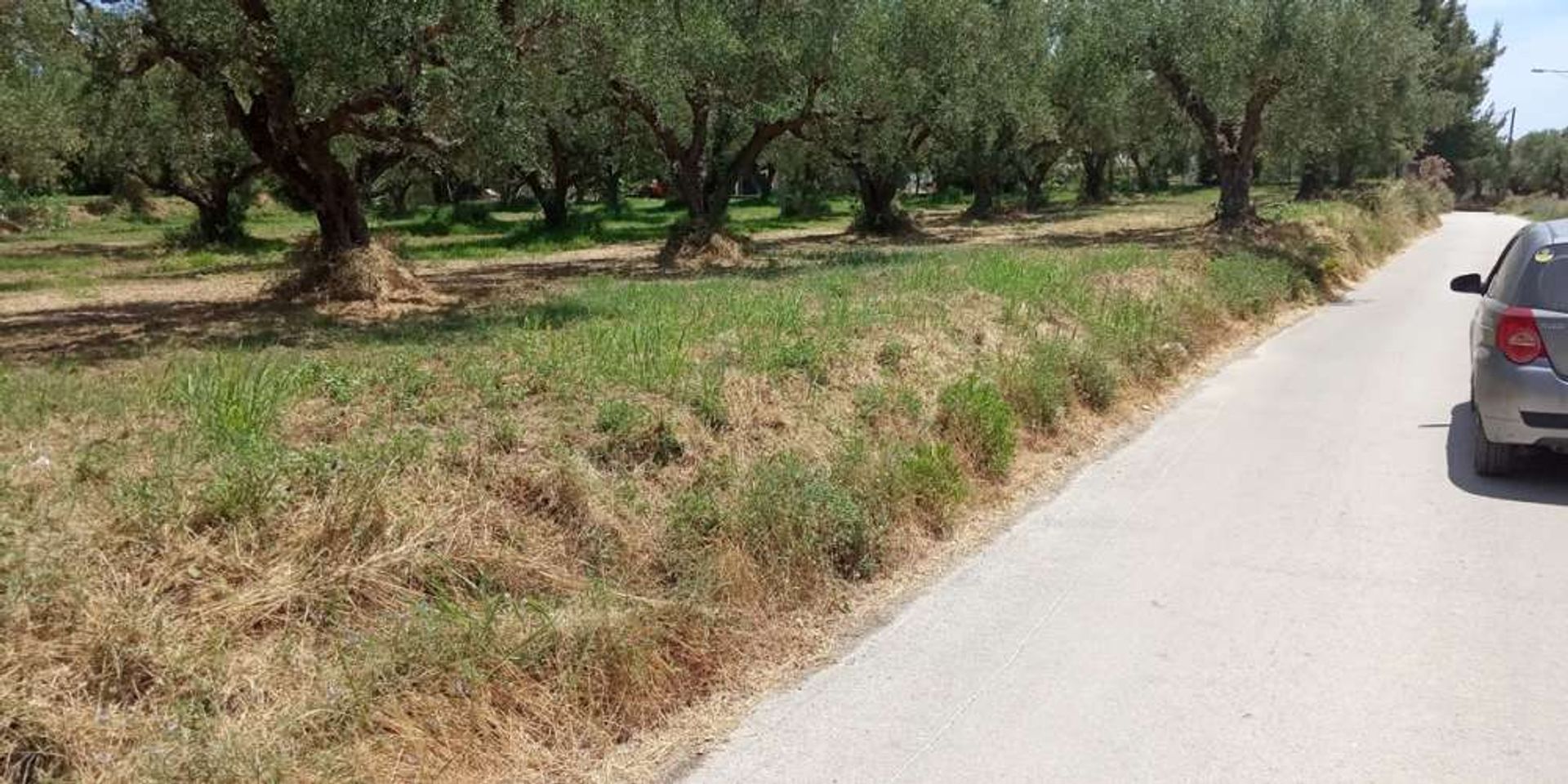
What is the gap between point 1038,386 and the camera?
912 cm

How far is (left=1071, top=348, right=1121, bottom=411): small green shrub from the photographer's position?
997cm

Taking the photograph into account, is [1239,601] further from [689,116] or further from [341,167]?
[689,116]

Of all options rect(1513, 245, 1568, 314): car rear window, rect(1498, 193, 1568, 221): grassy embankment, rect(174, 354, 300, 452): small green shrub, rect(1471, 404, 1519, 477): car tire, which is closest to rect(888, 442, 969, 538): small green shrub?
rect(174, 354, 300, 452): small green shrub

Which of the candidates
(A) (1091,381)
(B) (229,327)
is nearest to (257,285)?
(B) (229,327)

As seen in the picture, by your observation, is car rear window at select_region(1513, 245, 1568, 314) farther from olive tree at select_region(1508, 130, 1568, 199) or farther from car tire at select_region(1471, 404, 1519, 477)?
olive tree at select_region(1508, 130, 1568, 199)

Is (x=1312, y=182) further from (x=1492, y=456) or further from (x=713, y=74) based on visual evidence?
(x=1492, y=456)

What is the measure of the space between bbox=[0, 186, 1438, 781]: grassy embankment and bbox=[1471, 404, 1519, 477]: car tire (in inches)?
115

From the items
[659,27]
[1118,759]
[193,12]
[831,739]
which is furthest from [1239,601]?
[659,27]

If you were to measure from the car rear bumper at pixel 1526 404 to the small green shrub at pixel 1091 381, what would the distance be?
10.1 feet

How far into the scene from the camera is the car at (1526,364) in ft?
23.6

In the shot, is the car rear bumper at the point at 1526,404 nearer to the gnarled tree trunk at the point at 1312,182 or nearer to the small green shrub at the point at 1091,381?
the small green shrub at the point at 1091,381

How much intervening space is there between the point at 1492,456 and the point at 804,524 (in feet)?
16.4

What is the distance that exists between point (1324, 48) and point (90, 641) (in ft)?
73.5

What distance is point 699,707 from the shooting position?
465 centimetres
